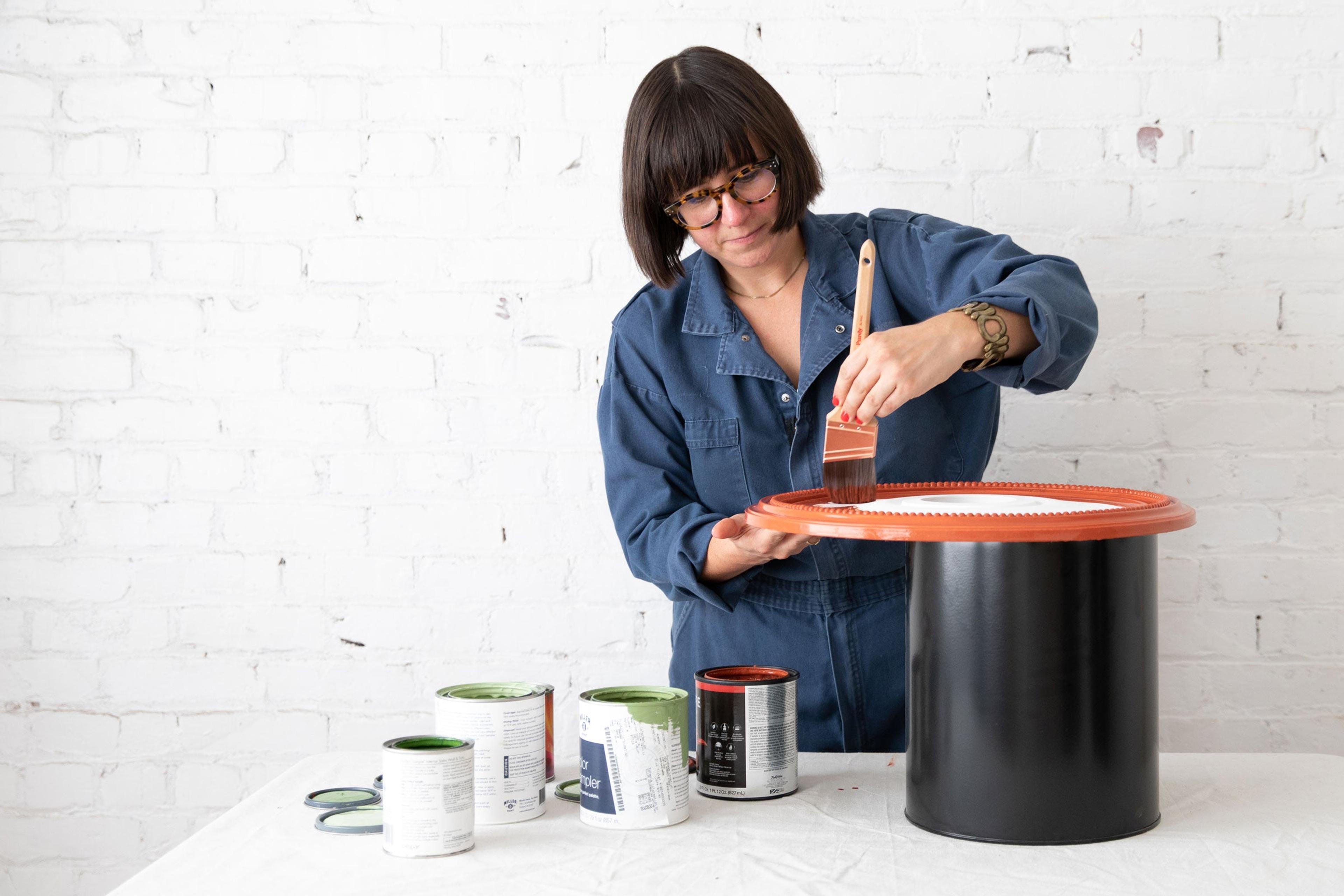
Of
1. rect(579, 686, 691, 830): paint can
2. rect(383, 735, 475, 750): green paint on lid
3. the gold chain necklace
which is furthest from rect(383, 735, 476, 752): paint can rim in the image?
the gold chain necklace

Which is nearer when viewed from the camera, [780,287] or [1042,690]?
[1042,690]

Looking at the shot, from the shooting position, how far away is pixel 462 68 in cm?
188

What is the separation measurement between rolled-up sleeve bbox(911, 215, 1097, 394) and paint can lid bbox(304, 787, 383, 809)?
0.77m

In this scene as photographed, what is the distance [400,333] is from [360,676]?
598 millimetres

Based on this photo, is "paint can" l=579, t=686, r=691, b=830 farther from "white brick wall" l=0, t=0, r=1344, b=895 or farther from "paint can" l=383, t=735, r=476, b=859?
"white brick wall" l=0, t=0, r=1344, b=895

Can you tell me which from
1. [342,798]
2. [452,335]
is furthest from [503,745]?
[452,335]

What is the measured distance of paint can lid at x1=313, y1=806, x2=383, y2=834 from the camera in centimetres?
103

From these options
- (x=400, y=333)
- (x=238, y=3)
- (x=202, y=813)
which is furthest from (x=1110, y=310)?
(x=202, y=813)

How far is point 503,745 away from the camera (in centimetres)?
104

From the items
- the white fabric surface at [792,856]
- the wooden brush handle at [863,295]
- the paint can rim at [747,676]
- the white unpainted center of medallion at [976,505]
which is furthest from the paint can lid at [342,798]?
the wooden brush handle at [863,295]

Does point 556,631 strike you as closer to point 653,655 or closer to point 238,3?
point 653,655

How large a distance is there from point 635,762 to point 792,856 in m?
0.16

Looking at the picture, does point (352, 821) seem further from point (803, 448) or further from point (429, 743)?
point (803, 448)

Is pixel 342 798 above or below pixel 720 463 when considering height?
below
